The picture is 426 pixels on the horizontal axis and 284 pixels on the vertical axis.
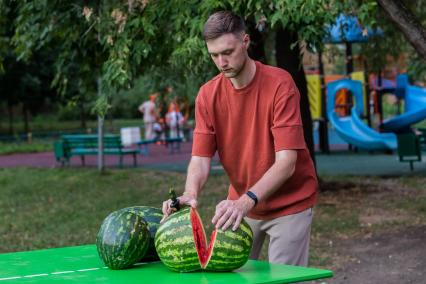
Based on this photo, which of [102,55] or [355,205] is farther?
[355,205]

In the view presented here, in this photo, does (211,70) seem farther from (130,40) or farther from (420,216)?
(420,216)

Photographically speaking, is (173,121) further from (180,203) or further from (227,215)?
(227,215)

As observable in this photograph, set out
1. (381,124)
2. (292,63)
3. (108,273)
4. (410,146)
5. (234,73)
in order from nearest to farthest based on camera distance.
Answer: (108,273) < (234,73) < (292,63) < (410,146) < (381,124)

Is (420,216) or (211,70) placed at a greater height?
(211,70)

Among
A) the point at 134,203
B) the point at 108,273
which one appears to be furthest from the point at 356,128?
the point at 108,273

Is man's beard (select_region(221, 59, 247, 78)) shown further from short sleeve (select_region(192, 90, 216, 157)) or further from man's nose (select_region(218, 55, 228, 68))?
short sleeve (select_region(192, 90, 216, 157))

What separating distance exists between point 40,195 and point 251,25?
19.6 feet

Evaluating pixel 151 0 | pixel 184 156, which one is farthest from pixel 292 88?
pixel 184 156

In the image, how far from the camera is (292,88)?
3.87 meters

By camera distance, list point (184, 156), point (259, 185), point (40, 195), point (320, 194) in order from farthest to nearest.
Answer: point (184, 156)
point (40, 195)
point (320, 194)
point (259, 185)

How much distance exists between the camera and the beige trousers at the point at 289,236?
161 inches

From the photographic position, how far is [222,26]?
3.59 meters

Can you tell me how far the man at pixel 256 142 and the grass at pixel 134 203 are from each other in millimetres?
4075

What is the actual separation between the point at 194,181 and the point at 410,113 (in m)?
15.5
